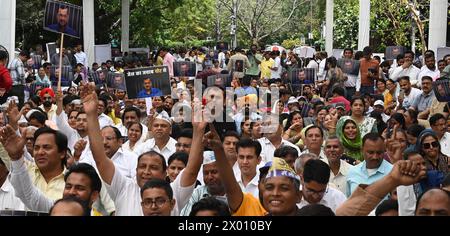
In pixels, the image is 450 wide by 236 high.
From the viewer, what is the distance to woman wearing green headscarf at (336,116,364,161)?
8.88m

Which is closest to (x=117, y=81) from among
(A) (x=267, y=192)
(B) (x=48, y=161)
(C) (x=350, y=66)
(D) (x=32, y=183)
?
(C) (x=350, y=66)

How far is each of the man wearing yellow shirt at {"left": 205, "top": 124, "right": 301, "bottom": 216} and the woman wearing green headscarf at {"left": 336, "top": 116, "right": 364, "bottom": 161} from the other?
3026 mm

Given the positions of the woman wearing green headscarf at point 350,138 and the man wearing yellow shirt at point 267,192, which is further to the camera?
the woman wearing green headscarf at point 350,138

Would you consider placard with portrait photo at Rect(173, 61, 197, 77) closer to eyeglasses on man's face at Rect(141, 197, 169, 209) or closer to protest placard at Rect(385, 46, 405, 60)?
protest placard at Rect(385, 46, 405, 60)

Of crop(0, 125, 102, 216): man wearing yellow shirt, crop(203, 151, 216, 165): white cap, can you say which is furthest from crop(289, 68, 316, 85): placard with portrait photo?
crop(0, 125, 102, 216): man wearing yellow shirt

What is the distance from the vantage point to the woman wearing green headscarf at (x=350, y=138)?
29.1ft

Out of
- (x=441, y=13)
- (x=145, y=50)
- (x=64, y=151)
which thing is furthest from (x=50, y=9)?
(x=145, y=50)

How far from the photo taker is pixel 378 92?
15883 millimetres

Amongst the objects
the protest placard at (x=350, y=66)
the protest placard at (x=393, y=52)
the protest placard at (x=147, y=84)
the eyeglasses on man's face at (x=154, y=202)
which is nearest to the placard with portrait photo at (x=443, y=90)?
the protest placard at (x=147, y=84)

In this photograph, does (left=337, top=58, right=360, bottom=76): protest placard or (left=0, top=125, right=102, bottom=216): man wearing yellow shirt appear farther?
(left=337, top=58, right=360, bottom=76): protest placard

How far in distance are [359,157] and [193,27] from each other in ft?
175

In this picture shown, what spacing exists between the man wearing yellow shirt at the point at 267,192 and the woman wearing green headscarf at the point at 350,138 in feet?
9.93

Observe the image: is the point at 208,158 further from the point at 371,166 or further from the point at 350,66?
the point at 350,66

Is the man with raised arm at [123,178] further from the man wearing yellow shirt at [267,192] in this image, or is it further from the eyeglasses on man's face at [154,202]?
the eyeglasses on man's face at [154,202]
